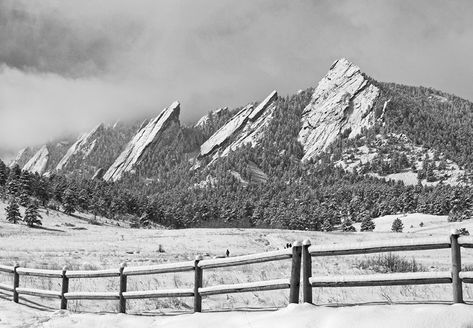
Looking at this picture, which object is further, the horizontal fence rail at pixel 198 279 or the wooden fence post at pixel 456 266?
the horizontal fence rail at pixel 198 279

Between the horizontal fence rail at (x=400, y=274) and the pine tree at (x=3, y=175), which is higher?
the pine tree at (x=3, y=175)

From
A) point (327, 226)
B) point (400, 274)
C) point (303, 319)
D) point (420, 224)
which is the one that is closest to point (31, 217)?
point (327, 226)

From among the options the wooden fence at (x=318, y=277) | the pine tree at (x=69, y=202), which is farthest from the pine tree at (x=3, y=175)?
the wooden fence at (x=318, y=277)

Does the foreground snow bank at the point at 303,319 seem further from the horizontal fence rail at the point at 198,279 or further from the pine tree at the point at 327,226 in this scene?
the pine tree at the point at 327,226

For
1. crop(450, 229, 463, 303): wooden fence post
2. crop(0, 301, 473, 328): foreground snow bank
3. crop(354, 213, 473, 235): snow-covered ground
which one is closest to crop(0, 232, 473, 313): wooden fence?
crop(450, 229, 463, 303): wooden fence post

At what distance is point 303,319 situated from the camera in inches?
340

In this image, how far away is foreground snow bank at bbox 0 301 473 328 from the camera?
762 centimetres

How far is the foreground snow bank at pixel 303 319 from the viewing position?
7.62 metres

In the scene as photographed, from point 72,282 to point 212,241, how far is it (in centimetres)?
4596

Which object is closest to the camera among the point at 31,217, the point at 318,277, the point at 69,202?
the point at 318,277

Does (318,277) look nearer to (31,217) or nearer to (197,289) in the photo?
(197,289)

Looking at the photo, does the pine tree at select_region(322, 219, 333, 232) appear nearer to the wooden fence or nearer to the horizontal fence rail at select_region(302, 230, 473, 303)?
the wooden fence

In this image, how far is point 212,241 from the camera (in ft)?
212

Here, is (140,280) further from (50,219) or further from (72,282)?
(50,219)
